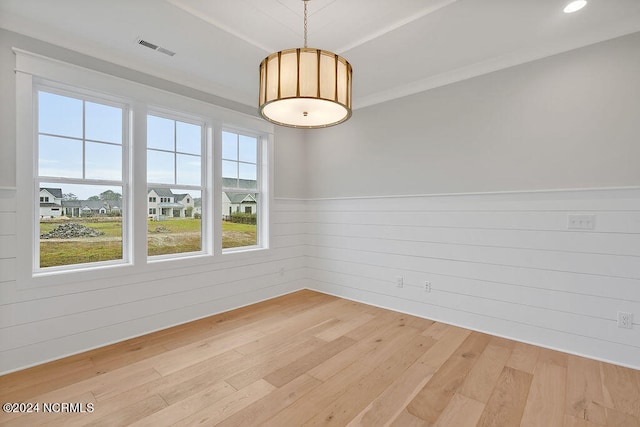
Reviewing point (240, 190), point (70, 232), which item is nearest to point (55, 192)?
point (70, 232)

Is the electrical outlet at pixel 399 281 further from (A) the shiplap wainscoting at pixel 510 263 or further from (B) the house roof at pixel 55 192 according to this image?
(B) the house roof at pixel 55 192

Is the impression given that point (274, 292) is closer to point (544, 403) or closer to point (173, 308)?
point (173, 308)

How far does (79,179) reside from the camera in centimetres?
263

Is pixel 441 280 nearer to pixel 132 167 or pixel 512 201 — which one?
pixel 512 201

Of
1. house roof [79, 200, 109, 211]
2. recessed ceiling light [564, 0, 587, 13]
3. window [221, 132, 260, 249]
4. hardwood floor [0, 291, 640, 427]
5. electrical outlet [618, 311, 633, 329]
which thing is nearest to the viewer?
hardwood floor [0, 291, 640, 427]

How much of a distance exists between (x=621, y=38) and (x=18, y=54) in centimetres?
472

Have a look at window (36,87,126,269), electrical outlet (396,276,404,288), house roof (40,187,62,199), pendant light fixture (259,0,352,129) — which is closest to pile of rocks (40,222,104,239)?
window (36,87,126,269)

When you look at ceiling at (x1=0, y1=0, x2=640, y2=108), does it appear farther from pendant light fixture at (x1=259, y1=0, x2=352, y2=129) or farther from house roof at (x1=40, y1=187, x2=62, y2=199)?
house roof at (x1=40, y1=187, x2=62, y2=199)

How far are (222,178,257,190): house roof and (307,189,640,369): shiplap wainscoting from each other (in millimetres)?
1301

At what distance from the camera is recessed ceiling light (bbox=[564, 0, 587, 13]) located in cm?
209

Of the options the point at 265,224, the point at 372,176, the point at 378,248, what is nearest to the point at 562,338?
the point at 378,248

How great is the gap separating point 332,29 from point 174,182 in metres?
2.23

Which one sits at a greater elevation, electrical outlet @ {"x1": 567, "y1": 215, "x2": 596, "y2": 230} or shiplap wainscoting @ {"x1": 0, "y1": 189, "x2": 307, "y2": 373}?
electrical outlet @ {"x1": 567, "y1": 215, "x2": 596, "y2": 230}

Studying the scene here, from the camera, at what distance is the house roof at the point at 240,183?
3.75m
